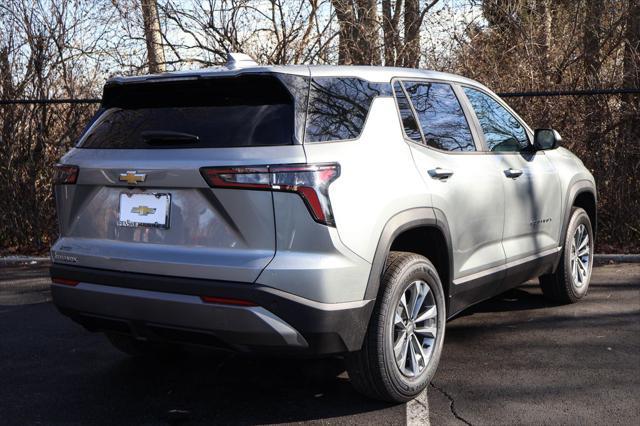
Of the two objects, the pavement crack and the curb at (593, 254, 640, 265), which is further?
the curb at (593, 254, 640, 265)

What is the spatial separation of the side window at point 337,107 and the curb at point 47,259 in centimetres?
507

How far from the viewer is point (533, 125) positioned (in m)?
8.63

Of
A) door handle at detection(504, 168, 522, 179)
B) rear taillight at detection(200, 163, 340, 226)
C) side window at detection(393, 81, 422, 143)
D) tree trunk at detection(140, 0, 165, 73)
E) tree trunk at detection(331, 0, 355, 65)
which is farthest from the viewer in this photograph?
tree trunk at detection(140, 0, 165, 73)

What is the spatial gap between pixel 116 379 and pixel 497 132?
9.68 feet

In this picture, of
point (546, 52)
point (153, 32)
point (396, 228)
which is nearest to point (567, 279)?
point (396, 228)

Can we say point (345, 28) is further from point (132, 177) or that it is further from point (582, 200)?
point (132, 177)

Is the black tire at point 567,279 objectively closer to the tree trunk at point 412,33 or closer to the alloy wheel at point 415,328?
the alloy wheel at point 415,328

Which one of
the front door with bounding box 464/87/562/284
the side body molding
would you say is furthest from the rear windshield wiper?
the front door with bounding box 464/87/562/284

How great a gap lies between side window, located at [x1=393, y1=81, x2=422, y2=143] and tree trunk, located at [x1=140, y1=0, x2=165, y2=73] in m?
7.67

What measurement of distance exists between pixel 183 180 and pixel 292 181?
524mm

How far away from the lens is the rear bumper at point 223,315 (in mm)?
3236

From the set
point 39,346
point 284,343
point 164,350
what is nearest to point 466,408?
point 284,343

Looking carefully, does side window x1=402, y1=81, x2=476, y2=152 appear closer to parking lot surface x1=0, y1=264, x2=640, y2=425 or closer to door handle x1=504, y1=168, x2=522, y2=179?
door handle x1=504, y1=168, x2=522, y2=179

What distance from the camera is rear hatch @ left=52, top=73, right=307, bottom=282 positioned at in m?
3.28
